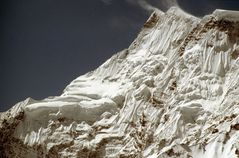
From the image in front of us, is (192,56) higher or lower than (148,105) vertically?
higher

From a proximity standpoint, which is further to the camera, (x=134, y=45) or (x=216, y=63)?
(x=134, y=45)

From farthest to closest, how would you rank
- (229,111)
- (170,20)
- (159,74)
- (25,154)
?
(170,20) < (159,74) < (25,154) < (229,111)

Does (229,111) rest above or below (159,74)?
below

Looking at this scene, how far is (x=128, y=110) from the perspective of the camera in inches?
2219

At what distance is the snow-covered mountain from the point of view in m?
51.6

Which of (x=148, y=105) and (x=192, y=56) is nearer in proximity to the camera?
(x=148, y=105)

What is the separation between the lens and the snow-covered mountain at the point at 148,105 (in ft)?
169

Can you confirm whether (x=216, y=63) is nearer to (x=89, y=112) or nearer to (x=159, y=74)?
(x=159, y=74)

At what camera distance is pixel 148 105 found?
5594cm

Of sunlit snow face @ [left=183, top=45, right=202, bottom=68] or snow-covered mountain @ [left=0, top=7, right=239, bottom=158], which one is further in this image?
sunlit snow face @ [left=183, top=45, right=202, bottom=68]

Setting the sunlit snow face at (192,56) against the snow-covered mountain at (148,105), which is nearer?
the snow-covered mountain at (148,105)

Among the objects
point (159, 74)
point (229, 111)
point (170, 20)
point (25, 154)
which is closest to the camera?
point (229, 111)

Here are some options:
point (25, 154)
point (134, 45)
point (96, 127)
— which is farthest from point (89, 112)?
point (134, 45)

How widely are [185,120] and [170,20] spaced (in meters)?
15.1
